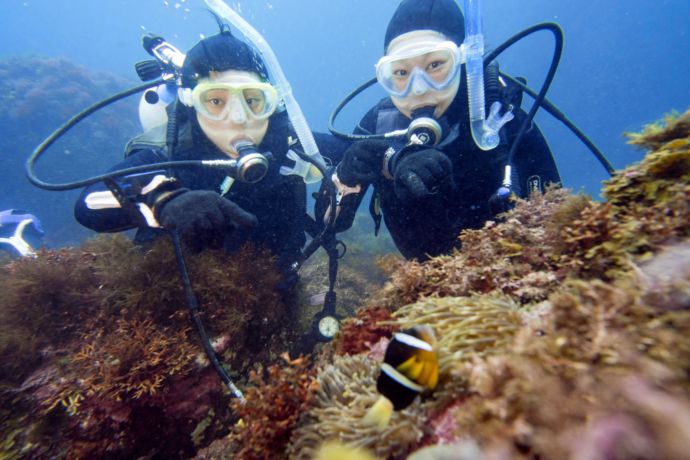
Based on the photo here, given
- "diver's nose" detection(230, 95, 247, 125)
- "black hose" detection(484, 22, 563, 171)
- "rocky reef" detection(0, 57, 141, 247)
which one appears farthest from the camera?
"rocky reef" detection(0, 57, 141, 247)

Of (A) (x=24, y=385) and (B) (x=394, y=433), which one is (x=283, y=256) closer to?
(A) (x=24, y=385)

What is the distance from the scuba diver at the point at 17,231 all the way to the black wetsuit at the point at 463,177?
699 centimetres

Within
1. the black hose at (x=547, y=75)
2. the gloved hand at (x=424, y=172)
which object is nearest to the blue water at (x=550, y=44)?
the black hose at (x=547, y=75)

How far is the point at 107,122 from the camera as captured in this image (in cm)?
1855

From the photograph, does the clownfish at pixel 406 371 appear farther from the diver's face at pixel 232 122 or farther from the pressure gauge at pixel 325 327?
the diver's face at pixel 232 122

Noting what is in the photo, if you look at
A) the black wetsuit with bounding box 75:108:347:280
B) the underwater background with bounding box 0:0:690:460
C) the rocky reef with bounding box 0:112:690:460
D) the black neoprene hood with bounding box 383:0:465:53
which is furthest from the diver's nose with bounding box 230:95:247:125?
the black neoprene hood with bounding box 383:0:465:53

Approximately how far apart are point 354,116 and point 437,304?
97351 mm

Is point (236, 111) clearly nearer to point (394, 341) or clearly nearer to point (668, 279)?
point (394, 341)

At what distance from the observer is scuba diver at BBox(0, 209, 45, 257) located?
21.5ft

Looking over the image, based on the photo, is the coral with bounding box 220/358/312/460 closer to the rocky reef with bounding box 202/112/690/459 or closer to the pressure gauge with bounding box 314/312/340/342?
the rocky reef with bounding box 202/112/690/459

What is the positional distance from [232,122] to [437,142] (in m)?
2.46

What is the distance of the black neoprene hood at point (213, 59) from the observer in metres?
4.04

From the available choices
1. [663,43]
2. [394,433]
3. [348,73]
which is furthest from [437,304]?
[348,73]

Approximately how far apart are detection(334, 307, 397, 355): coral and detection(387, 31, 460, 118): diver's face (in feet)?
8.92
